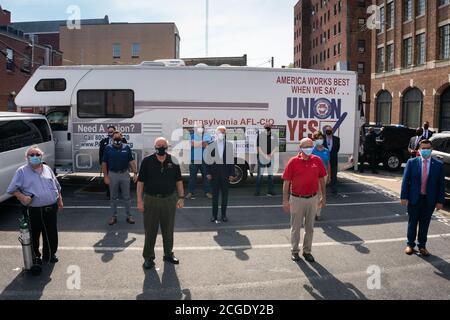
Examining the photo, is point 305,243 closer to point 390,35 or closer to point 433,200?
point 433,200

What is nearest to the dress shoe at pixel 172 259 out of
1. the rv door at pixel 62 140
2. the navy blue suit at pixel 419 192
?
the navy blue suit at pixel 419 192

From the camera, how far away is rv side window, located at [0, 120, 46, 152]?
8992 millimetres

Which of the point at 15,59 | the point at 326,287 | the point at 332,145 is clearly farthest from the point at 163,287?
the point at 15,59

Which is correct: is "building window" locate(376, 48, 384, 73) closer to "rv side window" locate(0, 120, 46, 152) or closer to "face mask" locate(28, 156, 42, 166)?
"rv side window" locate(0, 120, 46, 152)

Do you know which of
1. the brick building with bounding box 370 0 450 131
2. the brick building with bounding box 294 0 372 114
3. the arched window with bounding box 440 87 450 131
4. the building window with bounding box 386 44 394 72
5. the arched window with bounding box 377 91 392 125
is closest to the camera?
the arched window with bounding box 440 87 450 131

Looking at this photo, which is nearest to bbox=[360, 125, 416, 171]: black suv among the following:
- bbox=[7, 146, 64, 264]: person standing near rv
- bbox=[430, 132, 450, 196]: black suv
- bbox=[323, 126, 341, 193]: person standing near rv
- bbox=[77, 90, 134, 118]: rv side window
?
bbox=[430, 132, 450, 196]: black suv

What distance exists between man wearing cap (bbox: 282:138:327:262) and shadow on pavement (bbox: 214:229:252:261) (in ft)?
2.75

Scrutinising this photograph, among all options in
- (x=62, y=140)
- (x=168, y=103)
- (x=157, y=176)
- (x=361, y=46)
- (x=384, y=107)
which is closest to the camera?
(x=157, y=176)

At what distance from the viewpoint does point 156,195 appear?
636 cm

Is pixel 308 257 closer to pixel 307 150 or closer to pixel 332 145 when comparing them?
pixel 307 150

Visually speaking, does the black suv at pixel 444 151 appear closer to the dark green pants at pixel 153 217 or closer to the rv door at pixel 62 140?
the dark green pants at pixel 153 217

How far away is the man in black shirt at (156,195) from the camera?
6.35 m

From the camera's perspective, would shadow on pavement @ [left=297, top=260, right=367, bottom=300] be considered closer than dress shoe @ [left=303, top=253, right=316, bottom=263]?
Yes

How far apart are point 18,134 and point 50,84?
2978 millimetres
